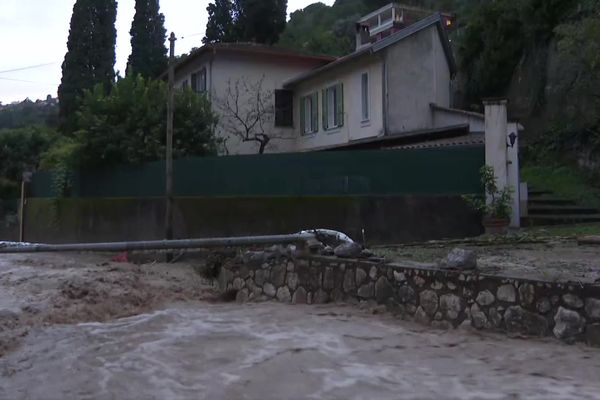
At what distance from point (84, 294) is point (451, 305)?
6052 mm

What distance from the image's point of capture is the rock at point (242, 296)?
10.9 meters

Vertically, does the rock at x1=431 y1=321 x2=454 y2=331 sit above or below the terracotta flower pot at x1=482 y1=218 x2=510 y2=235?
below

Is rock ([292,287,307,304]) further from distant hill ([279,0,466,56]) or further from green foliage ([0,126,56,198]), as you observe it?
distant hill ([279,0,466,56])

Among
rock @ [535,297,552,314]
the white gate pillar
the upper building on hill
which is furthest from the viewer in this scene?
the upper building on hill

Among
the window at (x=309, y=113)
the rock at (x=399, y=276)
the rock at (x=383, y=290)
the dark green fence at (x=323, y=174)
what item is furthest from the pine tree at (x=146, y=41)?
the rock at (x=399, y=276)

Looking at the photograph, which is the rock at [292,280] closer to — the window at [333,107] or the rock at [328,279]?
the rock at [328,279]

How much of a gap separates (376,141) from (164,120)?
736 centimetres

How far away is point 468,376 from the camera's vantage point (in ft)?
19.0

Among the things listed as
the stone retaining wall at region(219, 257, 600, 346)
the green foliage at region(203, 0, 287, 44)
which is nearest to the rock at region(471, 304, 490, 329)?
the stone retaining wall at region(219, 257, 600, 346)

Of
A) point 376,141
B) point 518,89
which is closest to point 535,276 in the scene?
point 376,141

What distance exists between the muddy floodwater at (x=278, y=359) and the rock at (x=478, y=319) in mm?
116

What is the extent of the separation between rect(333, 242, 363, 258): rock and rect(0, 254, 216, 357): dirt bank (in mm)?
2912

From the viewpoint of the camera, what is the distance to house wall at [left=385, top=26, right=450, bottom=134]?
79.9ft

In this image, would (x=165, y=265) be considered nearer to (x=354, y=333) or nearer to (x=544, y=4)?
(x=354, y=333)
